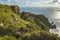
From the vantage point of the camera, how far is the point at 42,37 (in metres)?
49.9

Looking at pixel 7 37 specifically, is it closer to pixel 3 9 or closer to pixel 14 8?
pixel 3 9

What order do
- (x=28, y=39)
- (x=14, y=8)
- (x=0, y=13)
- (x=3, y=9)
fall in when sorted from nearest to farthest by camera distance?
1. (x=28, y=39)
2. (x=0, y=13)
3. (x=3, y=9)
4. (x=14, y=8)

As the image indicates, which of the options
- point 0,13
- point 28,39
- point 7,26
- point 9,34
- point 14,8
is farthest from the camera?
point 14,8

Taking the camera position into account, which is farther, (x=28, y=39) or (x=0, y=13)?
(x=0, y=13)

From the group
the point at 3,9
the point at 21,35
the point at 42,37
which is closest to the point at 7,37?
the point at 21,35

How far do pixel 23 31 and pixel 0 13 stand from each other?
51.8 ft

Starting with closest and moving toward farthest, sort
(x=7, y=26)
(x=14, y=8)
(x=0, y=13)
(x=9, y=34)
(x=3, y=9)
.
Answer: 1. (x=9, y=34)
2. (x=7, y=26)
3. (x=0, y=13)
4. (x=3, y=9)
5. (x=14, y=8)

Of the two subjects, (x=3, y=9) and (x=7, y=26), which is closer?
(x=7, y=26)

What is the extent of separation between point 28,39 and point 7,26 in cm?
1214

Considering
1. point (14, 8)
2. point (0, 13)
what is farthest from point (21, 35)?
point (14, 8)

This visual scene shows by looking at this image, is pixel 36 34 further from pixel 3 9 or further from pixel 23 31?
pixel 3 9

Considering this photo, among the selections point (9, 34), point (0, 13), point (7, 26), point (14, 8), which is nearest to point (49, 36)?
point (9, 34)

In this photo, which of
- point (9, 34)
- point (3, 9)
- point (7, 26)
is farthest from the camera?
point (3, 9)

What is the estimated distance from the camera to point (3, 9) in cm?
7444
